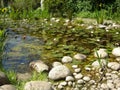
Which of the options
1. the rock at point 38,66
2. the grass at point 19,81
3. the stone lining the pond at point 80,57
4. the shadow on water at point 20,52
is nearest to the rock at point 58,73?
the grass at point 19,81

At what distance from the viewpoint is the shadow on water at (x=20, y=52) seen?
22.8ft

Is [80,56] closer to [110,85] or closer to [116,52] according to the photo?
[116,52]

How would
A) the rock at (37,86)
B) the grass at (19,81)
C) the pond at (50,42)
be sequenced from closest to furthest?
the rock at (37,86)
the grass at (19,81)
the pond at (50,42)

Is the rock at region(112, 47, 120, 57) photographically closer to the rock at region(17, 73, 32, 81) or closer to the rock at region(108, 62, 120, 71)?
the rock at region(108, 62, 120, 71)

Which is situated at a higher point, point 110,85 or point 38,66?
point 38,66

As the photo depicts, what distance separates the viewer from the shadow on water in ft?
22.8

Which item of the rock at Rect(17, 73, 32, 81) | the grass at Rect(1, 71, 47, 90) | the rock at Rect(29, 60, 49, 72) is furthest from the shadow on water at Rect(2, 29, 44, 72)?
the grass at Rect(1, 71, 47, 90)

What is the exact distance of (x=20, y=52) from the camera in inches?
316

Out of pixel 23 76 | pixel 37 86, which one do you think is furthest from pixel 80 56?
pixel 37 86

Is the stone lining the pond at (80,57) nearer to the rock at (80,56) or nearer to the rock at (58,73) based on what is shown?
the rock at (80,56)

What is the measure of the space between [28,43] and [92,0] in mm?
7334

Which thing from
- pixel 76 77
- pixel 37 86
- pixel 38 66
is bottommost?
pixel 76 77

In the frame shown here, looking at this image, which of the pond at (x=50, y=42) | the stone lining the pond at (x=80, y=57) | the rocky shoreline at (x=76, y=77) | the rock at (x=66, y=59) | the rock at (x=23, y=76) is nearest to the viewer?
the rocky shoreline at (x=76, y=77)

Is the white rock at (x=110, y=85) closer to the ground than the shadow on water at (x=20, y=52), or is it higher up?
closer to the ground
